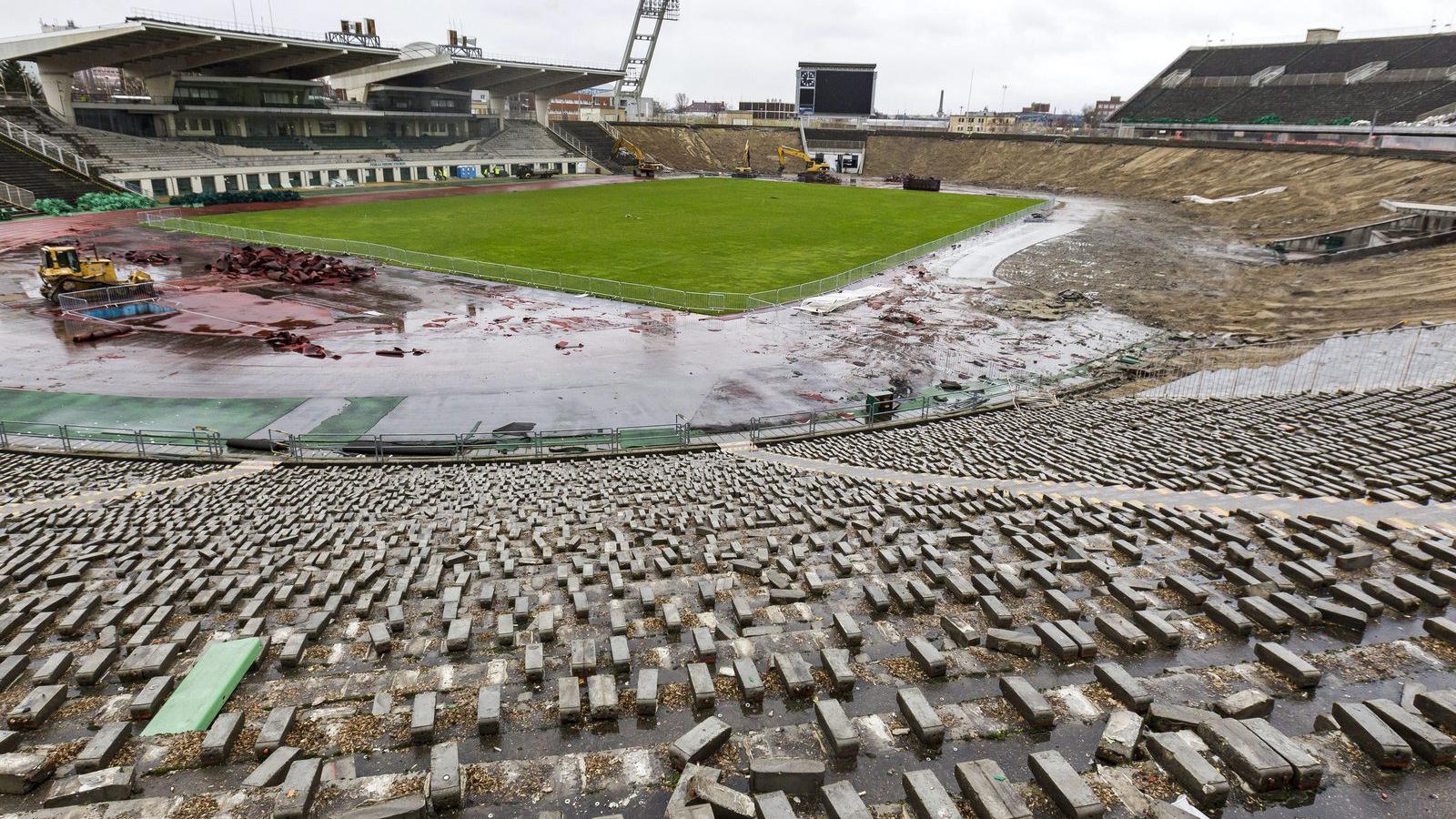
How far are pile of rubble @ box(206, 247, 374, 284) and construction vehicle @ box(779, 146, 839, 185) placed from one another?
253 ft

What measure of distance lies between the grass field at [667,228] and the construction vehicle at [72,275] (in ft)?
58.6

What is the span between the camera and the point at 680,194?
87.6 metres

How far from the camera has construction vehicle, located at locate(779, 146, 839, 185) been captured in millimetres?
108188

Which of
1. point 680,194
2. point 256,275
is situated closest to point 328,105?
point 680,194

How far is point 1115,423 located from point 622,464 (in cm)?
1454

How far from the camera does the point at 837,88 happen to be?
440ft

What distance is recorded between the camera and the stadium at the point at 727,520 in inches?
236

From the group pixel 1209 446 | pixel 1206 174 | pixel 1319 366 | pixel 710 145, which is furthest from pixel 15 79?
pixel 1206 174

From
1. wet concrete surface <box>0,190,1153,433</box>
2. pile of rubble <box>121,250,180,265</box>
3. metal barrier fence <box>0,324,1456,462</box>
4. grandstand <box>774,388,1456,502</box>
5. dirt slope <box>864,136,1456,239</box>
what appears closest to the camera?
grandstand <box>774,388,1456,502</box>

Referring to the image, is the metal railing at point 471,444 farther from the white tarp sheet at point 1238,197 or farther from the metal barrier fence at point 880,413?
the white tarp sheet at point 1238,197

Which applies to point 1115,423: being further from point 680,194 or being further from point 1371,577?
point 680,194

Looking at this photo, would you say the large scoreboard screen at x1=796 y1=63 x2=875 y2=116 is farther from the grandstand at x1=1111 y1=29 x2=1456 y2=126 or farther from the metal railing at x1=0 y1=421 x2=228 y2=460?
the metal railing at x1=0 y1=421 x2=228 y2=460

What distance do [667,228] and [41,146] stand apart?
6002cm

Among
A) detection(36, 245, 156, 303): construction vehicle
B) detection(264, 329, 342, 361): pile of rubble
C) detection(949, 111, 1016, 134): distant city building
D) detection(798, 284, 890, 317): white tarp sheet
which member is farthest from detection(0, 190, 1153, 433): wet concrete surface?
detection(949, 111, 1016, 134): distant city building
